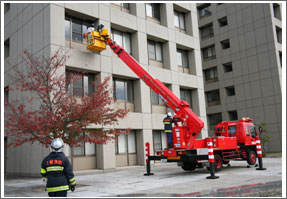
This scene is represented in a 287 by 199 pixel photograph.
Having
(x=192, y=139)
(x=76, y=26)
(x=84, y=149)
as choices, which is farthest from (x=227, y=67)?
(x=192, y=139)

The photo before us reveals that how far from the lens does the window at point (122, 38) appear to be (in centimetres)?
2180

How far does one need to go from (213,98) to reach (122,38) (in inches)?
864

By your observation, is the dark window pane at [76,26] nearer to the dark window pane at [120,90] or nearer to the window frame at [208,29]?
the dark window pane at [120,90]

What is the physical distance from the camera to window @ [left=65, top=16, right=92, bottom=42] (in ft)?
63.0

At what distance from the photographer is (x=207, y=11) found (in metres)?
42.2

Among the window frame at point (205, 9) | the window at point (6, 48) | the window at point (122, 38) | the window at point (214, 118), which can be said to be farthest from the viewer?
the window frame at point (205, 9)

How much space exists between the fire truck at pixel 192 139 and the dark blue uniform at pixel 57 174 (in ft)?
23.0

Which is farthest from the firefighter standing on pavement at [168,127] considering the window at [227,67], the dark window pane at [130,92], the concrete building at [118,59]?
the window at [227,67]

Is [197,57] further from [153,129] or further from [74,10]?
[74,10]

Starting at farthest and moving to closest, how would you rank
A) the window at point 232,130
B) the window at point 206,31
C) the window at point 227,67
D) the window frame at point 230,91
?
the window at point 206,31 → the window at point 227,67 → the window frame at point 230,91 → the window at point 232,130

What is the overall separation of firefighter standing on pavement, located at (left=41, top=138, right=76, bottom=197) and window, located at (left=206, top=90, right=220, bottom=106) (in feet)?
115

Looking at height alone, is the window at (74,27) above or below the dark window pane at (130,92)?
above

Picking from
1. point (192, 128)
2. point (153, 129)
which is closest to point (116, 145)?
point (153, 129)

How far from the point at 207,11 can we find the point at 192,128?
32958 millimetres
